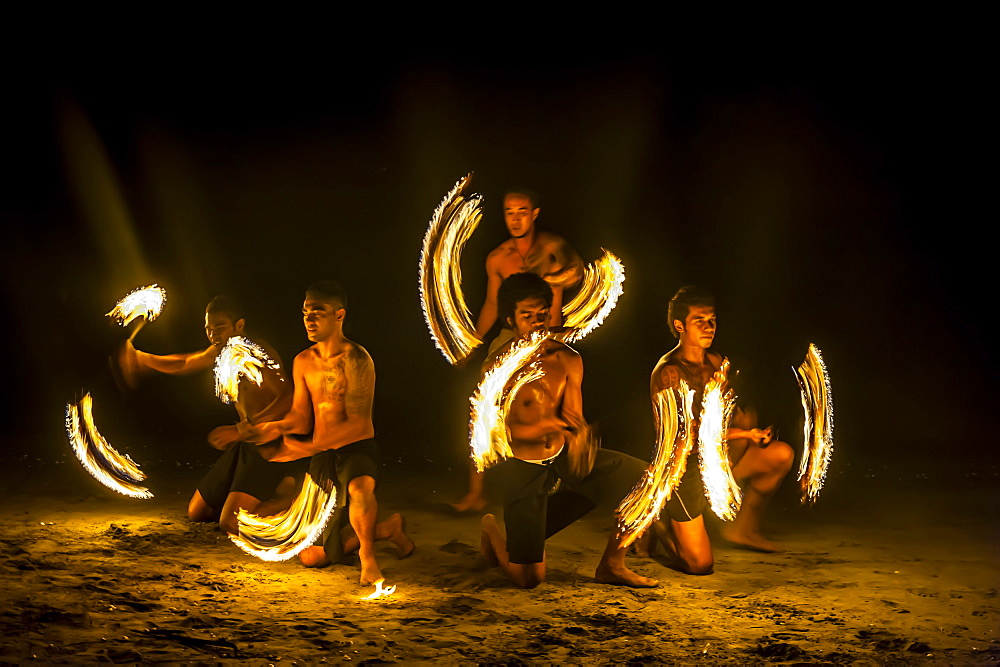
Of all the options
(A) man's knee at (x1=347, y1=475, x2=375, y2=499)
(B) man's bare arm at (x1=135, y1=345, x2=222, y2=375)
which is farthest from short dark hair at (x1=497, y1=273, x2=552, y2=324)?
(B) man's bare arm at (x1=135, y1=345, x2=222, y2=375)

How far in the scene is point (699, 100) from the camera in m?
10.3

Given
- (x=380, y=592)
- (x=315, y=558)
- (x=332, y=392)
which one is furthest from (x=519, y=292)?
(x=315, y=558)

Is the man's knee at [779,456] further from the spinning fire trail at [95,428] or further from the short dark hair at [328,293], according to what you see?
the spinning fire trail at [95,428]

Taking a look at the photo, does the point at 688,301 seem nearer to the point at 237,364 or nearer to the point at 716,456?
the point at 716,456

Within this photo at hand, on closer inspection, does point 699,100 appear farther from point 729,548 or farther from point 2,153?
point 2,153

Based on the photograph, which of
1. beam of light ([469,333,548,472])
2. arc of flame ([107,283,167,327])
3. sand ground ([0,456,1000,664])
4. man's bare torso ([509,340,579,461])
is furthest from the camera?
arc of flame ([107,283,167,327])

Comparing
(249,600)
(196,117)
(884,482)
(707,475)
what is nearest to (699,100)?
(884,482)

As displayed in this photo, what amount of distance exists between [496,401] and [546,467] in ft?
1.44

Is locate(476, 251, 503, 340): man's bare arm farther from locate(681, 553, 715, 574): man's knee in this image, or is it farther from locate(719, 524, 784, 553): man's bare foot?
locate(681, 553, 715, 574): man's knee

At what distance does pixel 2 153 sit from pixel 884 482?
8.89 meters

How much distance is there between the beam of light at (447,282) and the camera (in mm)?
7215

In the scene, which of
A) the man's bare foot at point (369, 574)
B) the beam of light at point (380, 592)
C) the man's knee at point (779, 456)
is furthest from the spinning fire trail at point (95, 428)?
the man's knee at point (779, 456)

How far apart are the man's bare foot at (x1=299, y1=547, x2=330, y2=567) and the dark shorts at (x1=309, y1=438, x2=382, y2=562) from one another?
0.03m

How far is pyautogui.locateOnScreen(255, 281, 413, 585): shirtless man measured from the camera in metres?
5.68
